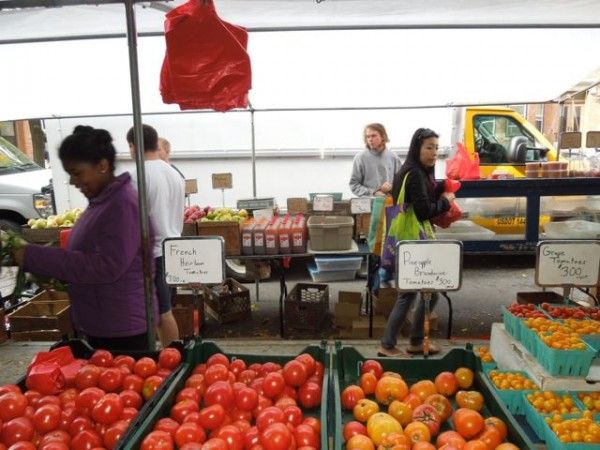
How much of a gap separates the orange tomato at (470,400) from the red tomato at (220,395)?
801mm

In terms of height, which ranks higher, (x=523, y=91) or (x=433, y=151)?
(x=523, y=91)

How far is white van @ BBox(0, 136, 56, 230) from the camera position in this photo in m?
7.34

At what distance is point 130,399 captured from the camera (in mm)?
1679

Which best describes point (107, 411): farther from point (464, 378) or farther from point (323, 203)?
point (323, 203)

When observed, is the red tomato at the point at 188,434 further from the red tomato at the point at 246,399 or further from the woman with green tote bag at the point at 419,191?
the woman with green tote bag at the point at 419,191

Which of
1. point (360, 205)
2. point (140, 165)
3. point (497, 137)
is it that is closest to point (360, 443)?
point (140, 165)

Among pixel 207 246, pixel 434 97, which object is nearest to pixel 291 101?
pixel 434 97

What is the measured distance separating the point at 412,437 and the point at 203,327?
3.87 m

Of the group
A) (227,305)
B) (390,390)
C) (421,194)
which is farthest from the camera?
(227,305)

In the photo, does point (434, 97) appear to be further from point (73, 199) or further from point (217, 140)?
point (73, 199)

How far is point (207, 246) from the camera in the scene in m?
2.17

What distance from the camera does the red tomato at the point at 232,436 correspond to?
1.42 m

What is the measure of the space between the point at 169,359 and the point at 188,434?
52 centimetres

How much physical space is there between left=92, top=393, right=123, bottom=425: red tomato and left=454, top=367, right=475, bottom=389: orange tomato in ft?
3.98
